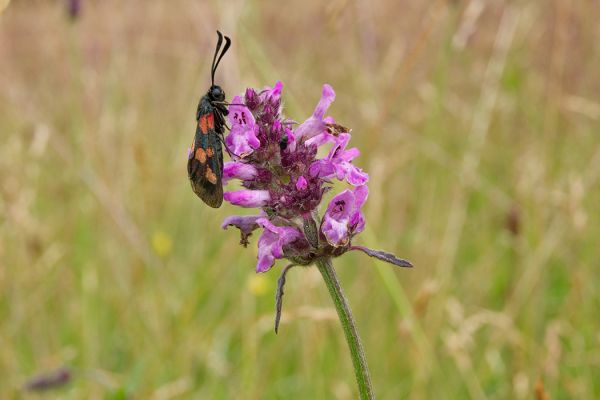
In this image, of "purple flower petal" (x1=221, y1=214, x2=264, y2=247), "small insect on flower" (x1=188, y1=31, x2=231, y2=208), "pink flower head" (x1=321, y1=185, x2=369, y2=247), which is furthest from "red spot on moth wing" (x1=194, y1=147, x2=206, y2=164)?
"pink flower head" (x1=321, y1=185, x2=369, y2=247)

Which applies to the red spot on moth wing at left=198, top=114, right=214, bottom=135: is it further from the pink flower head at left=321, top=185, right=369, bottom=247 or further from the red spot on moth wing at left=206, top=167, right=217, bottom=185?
the pink flower head at left=321, top=185, right=369, bottom=247

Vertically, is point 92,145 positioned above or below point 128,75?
below

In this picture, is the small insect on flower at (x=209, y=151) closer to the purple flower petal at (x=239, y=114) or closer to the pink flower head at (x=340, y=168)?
the purple flower petal at (x=239, y=114)

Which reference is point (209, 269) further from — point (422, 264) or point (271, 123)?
point (271, 123)

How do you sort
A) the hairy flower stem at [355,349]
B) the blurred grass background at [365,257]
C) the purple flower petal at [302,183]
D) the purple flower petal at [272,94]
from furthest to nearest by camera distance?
1. the blurred grass background at [365,257]
2. the purple flower petal at [272,94]
3. the purple flower petal at [302,183]
4. the hairy flower stem at [355,349]

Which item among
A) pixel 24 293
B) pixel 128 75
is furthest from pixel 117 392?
pixel 128 75

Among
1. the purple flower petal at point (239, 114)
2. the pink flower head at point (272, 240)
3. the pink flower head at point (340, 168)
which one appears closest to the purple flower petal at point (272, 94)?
the purple flower petal at point (239, 114)

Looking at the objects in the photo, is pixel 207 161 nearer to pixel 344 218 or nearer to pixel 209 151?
pixel 209 151
